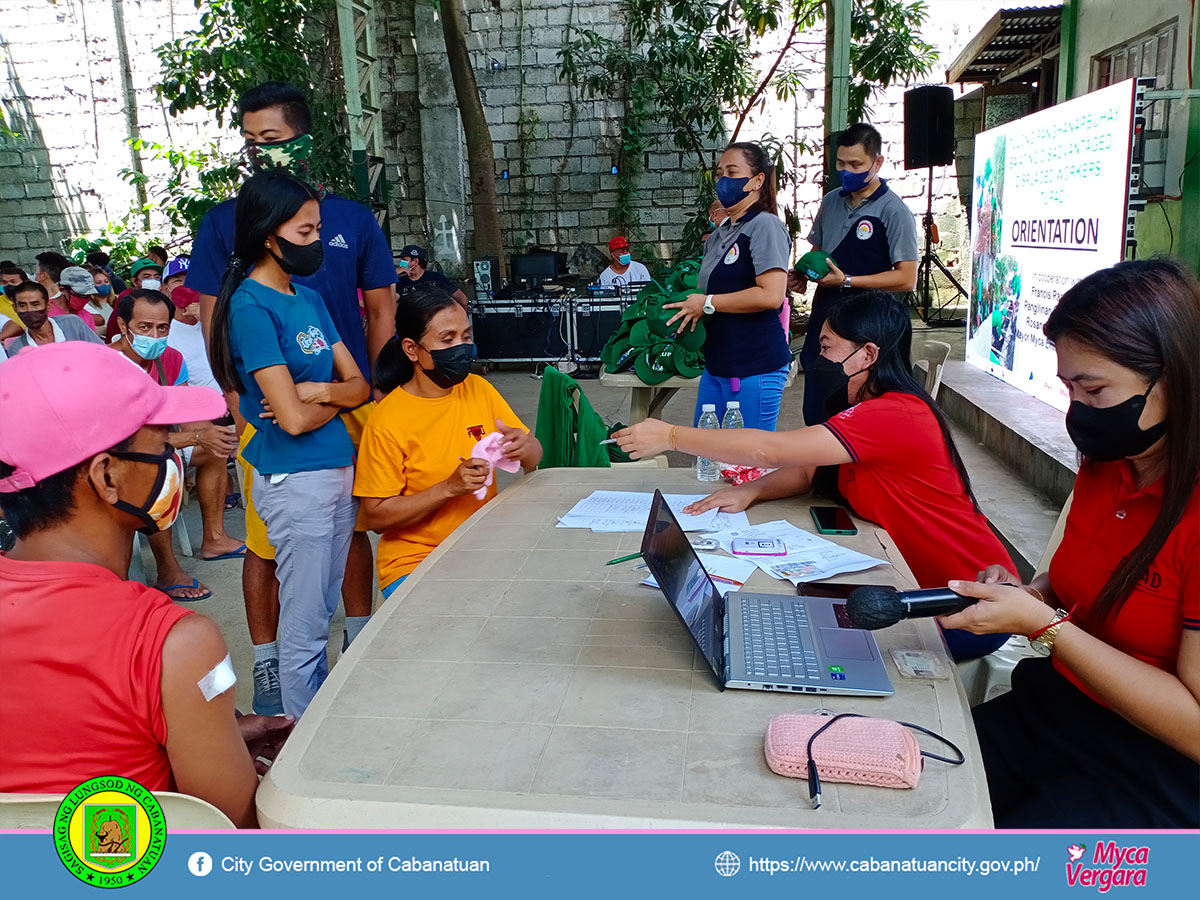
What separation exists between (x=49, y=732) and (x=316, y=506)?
113 centimetres

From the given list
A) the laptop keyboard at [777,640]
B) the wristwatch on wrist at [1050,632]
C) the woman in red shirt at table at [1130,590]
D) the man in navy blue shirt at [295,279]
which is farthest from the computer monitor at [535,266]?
the wristwatch on wrist at [1050,632]

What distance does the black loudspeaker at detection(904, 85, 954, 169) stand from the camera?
622cm

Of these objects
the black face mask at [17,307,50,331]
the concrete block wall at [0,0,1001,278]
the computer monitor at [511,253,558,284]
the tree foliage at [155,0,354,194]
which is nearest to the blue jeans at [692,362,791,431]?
the black face mask at [17,307,50,331]

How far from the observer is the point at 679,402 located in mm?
6793

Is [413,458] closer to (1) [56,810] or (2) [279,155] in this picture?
(2) [279,155]

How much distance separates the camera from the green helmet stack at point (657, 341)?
11.7 ft

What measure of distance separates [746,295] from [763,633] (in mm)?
1839

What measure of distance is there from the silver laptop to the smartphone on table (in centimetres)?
40

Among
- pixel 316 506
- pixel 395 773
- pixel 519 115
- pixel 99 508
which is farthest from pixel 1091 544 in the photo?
pixel 519 115

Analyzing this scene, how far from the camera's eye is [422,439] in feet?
6.93

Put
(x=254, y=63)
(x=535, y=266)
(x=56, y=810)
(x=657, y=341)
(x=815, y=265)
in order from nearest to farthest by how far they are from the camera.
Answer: (x=56, y=810)
(x=815, y=265)
(x=657, y=341)
(x=254, y=63)
(x=535, y=266)

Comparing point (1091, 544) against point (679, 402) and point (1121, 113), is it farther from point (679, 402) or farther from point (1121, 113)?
point (679, 402)
